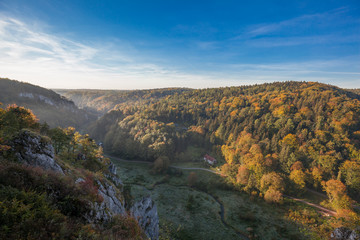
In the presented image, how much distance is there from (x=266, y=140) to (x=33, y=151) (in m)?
99.9

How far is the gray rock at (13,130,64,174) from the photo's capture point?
14.8 m

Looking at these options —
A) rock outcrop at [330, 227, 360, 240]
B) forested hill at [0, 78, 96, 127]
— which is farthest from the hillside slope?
forested hill at [0, 78, 96, 127]

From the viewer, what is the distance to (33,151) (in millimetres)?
15609

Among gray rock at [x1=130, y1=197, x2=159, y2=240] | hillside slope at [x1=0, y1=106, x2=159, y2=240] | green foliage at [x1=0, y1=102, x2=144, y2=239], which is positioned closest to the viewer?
green foliage at [x1=0, y1=102, x2=144, y2=239]

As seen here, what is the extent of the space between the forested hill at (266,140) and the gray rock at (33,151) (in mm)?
65965

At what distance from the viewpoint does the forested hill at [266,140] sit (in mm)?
64625

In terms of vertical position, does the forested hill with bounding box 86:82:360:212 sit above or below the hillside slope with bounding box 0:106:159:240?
below

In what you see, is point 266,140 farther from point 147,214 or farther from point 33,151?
point 33,151

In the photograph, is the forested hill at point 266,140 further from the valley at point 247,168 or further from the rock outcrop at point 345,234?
Answer: the rock outcrop at point 345,234

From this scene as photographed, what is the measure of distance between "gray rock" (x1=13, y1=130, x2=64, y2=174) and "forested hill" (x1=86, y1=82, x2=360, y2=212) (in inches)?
2597

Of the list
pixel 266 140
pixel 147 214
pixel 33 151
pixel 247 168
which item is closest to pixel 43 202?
pixel 33 151

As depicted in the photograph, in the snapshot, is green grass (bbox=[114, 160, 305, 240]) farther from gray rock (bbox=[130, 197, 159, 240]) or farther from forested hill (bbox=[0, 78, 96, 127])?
forested hill (bbox=[0, 78, 96, 127])

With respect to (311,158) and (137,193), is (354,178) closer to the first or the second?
(311,158)

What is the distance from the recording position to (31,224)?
7.54m
